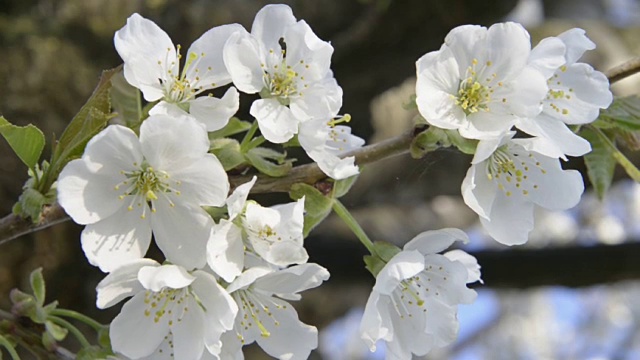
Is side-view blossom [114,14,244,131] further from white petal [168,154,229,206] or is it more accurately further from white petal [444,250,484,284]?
white petal [444,250,484,284]

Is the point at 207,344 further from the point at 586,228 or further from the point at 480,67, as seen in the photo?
the point at 586,228

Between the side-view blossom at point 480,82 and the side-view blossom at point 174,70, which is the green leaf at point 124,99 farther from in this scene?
the side-view blossom at point 480,82

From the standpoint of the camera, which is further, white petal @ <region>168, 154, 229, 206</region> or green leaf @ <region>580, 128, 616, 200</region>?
green leaf @ <region>580, 128, 616, 200</region>

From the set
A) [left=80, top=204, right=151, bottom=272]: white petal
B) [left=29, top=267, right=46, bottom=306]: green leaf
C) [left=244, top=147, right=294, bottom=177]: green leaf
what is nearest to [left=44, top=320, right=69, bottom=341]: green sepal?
[left=29, top=267, right=46, bottom=306]: green leaf

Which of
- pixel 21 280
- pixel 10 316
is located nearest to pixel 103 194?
pixel 10 316

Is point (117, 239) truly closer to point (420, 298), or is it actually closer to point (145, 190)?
point (145, 190)

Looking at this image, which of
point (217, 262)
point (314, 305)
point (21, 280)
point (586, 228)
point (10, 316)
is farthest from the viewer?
point (586, 228)

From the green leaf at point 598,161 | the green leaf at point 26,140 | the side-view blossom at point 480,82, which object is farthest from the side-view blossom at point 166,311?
the green leaf at point 598,161

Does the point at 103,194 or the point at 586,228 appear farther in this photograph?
the point at 586,228
